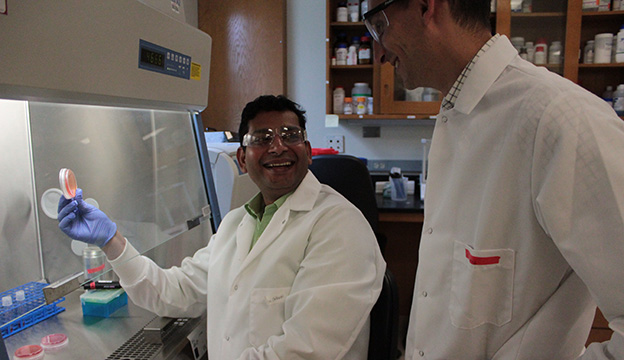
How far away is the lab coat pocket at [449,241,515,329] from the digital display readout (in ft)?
2.77

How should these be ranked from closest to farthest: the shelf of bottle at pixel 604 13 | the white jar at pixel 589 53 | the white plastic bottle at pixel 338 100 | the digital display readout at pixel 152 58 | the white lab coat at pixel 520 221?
1. the white lab coat at pixel 520 221
2. the digital display readout at pixel 152 58
3. the shelf of bottle at pixel 604 13
4. the white jar at pixel 589 53
5. the white plastic bottle at pixel 338 100

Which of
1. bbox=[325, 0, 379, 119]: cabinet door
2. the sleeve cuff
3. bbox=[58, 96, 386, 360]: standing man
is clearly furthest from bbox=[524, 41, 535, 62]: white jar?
the sleeve cuff

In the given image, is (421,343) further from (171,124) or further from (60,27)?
(171,124)

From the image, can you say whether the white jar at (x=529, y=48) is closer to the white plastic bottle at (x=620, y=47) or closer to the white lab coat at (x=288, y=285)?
the white plastic bottle at (x=620, y=47)

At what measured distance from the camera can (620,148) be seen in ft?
1.76

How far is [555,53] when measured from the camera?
264 cm

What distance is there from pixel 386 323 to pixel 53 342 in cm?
81

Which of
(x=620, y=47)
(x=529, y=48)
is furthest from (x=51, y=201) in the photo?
(x=620, y=47)

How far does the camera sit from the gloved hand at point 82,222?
3.41 feet

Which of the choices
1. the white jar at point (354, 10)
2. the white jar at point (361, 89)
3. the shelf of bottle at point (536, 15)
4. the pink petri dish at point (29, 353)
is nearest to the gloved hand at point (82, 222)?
the pink petri dish at point (29, 353)

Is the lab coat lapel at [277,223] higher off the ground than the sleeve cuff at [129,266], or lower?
higher

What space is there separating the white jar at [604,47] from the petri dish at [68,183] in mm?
2977

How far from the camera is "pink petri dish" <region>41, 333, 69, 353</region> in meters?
0.93

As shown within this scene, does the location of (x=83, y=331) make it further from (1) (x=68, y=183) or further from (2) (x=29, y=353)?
(1) (x=68, y=183)
